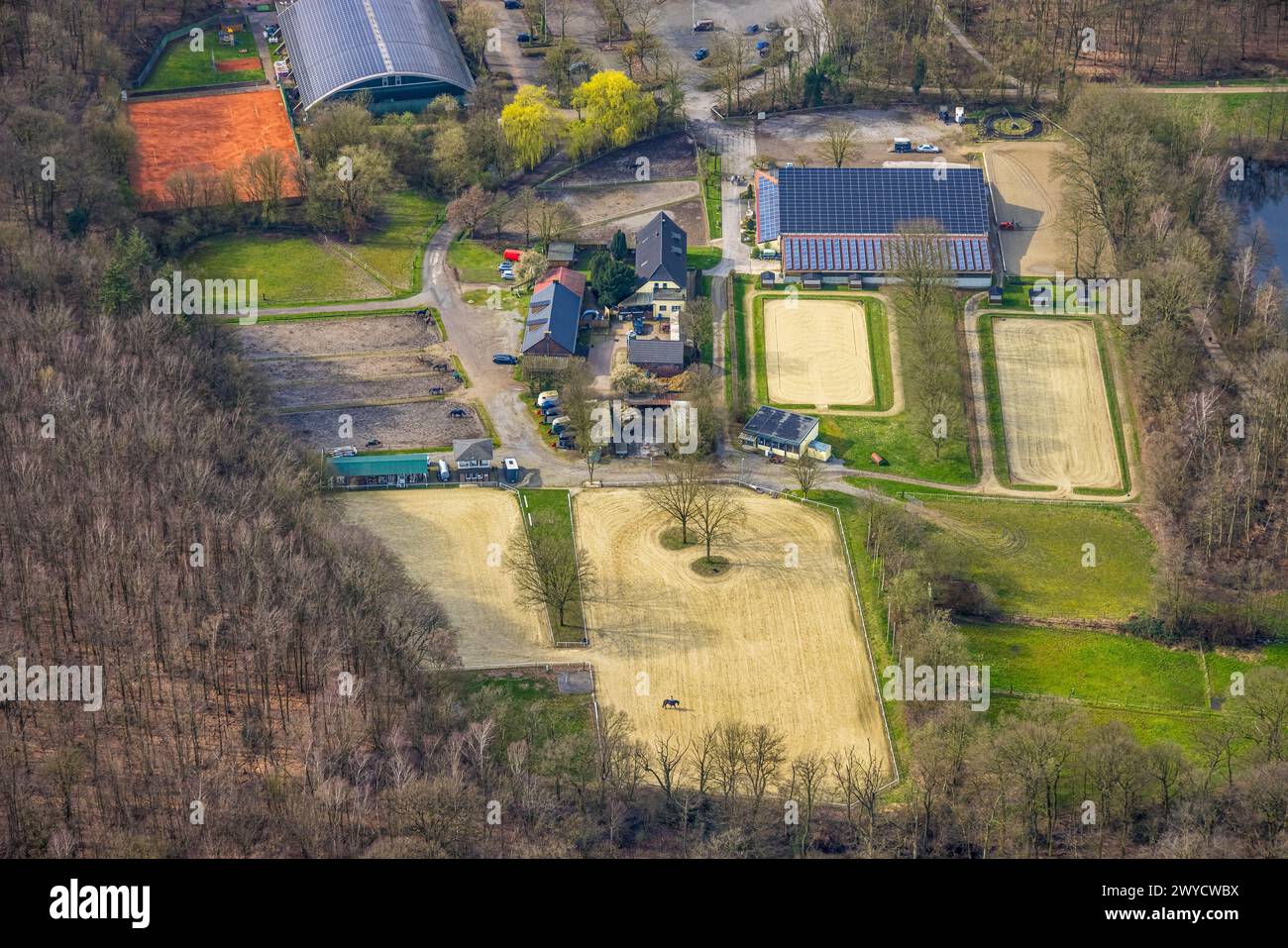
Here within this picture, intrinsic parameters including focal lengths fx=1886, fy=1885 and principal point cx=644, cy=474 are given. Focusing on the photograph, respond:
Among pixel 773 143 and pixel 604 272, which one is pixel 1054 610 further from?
pixel 773 143

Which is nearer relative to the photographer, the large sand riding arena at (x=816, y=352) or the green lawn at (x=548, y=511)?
the green lawn at (x=548, y=511)

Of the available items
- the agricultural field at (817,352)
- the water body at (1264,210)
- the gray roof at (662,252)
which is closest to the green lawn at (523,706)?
the agricultural field at (817,352)

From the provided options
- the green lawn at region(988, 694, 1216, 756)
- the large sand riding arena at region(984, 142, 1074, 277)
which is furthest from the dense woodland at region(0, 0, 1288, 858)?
the large sand riding arena at region(984, 142, 1074, 277)

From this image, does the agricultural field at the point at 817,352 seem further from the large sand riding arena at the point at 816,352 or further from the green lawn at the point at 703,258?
the green lawn at the point at 703,258

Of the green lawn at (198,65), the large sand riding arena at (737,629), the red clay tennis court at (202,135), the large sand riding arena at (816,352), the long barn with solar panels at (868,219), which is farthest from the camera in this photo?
the green lawn at (198,65)

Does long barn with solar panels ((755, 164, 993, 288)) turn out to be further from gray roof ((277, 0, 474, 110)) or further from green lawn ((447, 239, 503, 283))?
gray roof ((277, 0, 474, 110))

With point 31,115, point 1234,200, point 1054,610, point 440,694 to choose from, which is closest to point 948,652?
point 1054,610

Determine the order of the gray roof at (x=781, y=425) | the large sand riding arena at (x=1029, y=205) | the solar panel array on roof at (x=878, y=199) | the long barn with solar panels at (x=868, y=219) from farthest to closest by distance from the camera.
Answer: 1. the solar panel array on roof at (x=878, y=199)
2. the large sand riding arena at (x=1029, y=205)
3. the long barn with solar panels at (x=868, y=219)
4. the gray roof at (x=781, y=425)
